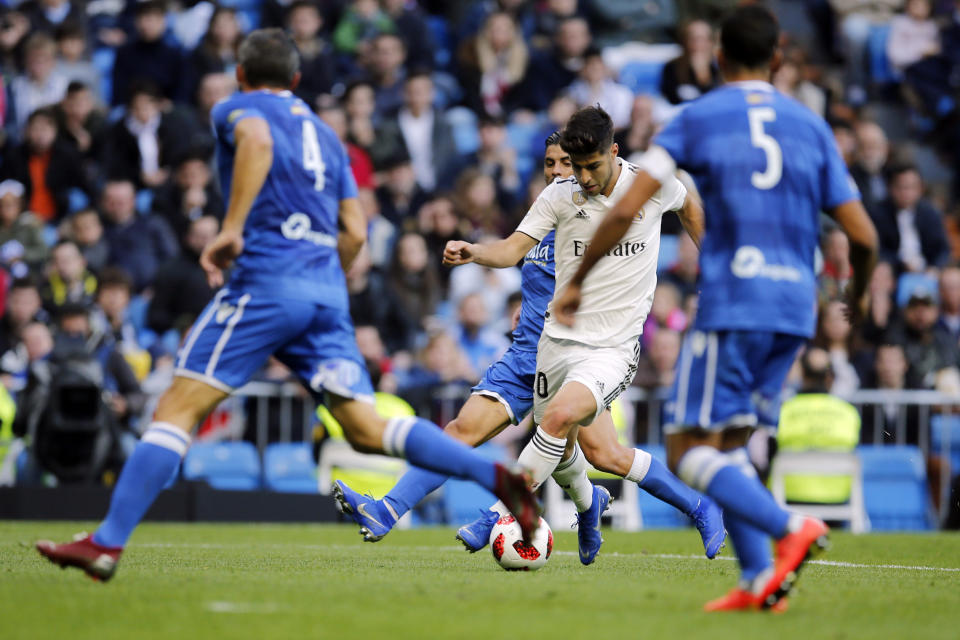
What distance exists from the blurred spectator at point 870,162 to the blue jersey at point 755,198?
1242 cm

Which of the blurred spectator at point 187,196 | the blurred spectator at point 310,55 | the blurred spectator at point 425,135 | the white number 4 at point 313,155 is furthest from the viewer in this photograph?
the blurred spectator at point 310,55

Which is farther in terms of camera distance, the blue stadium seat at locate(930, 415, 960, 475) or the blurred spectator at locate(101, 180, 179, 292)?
the blurred spectator at locate(101, 180, 179, 292)

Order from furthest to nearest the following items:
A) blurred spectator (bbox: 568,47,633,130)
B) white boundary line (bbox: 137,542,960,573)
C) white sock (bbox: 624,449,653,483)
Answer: blurred spectator (bbox: 568,47,633,130) → white boundary line (bbox: 137,542,960,573) → white sock (bbox: 624,449,653,483)

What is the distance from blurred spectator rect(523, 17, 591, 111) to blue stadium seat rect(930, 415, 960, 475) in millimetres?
6653

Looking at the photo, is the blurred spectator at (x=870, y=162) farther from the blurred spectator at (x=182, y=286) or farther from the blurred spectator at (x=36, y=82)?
the blurred spectator at (x=36, y=82)

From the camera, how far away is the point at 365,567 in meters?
8.20

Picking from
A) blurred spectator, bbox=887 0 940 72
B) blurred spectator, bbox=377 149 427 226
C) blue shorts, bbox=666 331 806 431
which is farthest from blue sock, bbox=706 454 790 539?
blurred spectator, bbox=887 0 940 72

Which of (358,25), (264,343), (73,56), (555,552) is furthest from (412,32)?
(264,343)

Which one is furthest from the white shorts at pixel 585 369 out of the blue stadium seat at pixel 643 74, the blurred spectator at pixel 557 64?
the blue stadium seat at pixel 643 74

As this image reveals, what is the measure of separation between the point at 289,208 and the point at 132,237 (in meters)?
10.4

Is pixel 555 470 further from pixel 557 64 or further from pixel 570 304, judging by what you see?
pixel 557 64

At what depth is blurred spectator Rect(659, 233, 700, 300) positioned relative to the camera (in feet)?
55.5

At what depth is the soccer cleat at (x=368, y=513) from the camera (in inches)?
330

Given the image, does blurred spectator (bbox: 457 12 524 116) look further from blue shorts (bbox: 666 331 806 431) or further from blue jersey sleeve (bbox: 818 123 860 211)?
blue shorts (bbox: 666 331 806 431)
